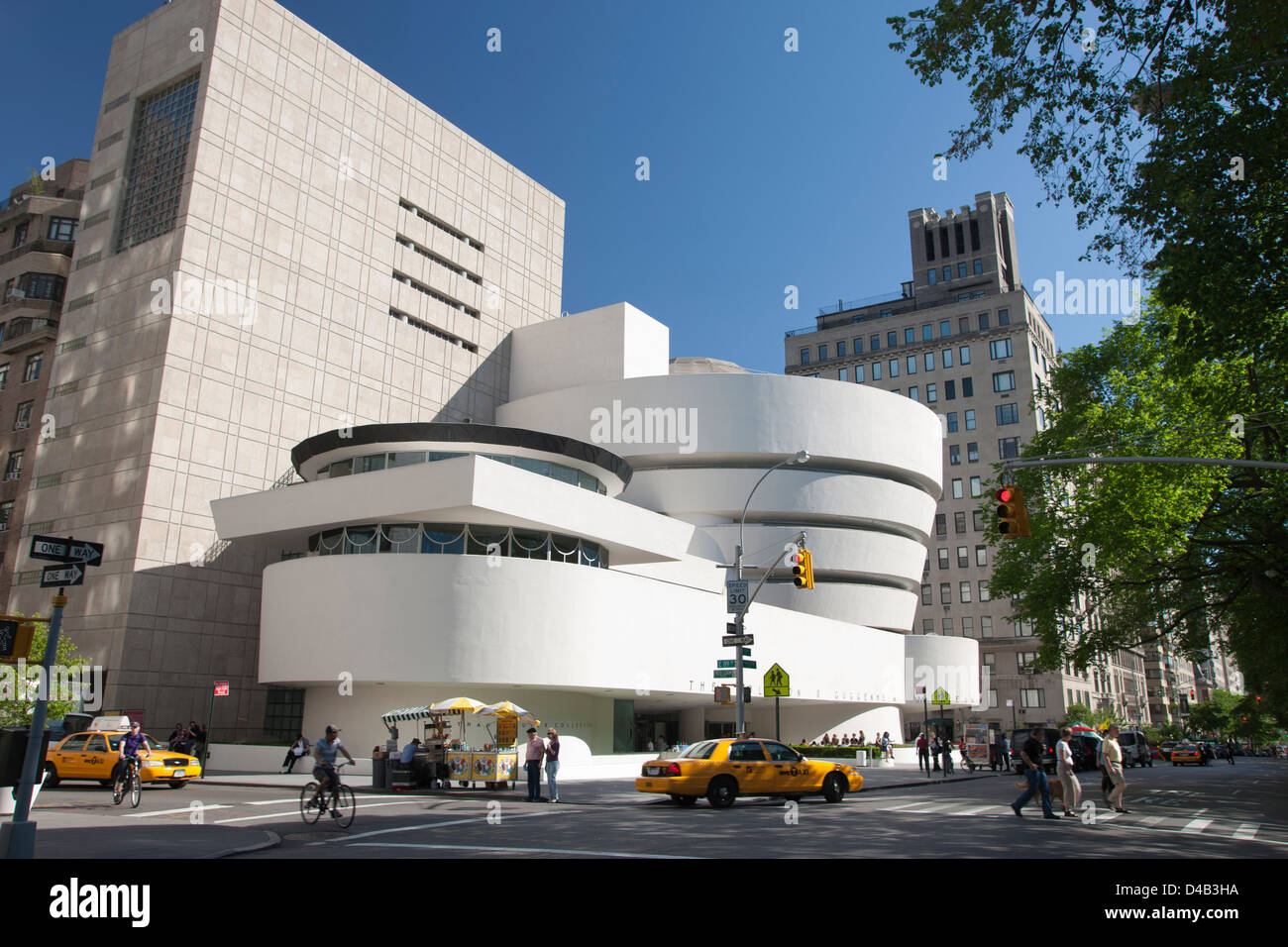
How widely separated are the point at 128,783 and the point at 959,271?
345 feet

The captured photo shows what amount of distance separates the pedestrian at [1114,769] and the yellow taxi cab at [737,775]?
19.2ft

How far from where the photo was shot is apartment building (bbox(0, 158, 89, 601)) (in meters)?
46.0

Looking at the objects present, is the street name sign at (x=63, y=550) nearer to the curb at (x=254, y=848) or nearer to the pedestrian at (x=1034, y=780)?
the curb at (x=254, y=848)

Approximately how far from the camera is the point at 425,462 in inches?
1426

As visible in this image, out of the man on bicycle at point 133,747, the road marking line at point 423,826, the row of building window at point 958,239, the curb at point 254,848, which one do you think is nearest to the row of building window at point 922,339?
the row of building window at point 958,239

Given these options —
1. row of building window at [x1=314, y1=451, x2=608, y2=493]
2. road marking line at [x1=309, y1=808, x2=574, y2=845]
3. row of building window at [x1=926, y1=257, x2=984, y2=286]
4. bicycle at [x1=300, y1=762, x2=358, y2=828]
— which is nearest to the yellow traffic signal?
road marking line at [x1=309, y1=808, x2=574, y2=845]

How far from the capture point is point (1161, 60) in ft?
54.7

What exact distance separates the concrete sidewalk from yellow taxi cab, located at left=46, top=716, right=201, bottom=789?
7.55 m

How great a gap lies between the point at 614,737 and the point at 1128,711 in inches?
3486

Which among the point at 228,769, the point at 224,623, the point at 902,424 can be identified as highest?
the point at 902,424

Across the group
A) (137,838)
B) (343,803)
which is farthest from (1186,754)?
(137,838)

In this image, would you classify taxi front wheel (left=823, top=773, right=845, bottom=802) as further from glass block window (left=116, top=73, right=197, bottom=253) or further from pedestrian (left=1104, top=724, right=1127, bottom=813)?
glass block window (left=116, top=73, right=197, bottom=253)
